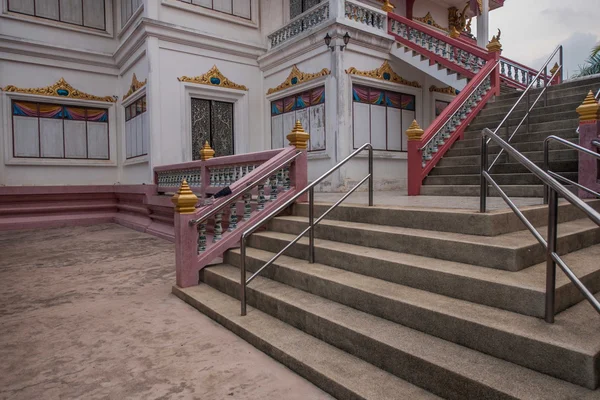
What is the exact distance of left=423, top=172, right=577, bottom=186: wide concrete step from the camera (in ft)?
19.8

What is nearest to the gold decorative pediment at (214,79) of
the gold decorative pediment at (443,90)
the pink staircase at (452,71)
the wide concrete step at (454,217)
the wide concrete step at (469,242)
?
the pink staircase at (452,71)

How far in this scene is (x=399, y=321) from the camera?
314cm

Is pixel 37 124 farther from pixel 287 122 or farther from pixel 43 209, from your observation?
pixel 287 122

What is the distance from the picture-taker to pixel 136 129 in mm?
12211

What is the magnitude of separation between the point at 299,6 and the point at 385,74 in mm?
4049

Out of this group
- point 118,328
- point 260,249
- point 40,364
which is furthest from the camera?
point 260,249

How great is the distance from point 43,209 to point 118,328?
370 inches

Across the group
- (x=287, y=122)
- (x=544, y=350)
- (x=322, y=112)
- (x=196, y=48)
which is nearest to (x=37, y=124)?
(x=196, y=48)

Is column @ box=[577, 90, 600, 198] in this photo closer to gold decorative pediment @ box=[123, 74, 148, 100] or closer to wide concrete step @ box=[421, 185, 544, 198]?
wide concrete step @ box=[421, 185, 544, 198]

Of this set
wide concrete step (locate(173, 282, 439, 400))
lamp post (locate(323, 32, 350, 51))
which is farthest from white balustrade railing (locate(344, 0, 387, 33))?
wide concrete step (locate(173, 282, 439, 400))

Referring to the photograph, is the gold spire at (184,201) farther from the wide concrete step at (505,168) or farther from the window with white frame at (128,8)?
the window with white frame at (128,8)

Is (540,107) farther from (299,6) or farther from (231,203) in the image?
(299,6)

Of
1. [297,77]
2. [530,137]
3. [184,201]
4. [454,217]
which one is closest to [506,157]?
[530,137]

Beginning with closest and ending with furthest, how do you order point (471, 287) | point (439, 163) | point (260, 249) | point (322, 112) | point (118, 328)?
point (471, 287) → point (118, 328) → point (260, 249) → point (439, 163) → point (322, 112)
